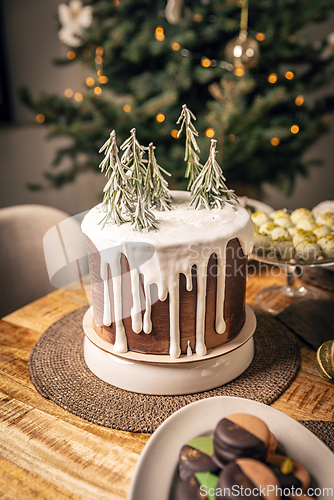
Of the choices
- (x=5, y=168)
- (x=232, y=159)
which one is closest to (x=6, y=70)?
(x=5, y=168)

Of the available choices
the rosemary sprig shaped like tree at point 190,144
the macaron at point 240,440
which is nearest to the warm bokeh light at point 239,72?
the rosemary sprig shaped like tree at point 190,144

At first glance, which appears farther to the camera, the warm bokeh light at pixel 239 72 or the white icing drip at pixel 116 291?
the warm bokeh light at pixel 239 72

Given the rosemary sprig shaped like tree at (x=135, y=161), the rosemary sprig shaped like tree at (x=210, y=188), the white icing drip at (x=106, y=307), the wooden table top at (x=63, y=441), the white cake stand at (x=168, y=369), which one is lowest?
the wooden table top at (x=63, y=441)

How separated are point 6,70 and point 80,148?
1.45 metres

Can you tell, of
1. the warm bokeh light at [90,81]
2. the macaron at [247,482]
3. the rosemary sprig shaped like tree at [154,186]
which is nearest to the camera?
the macaron at [247,482]

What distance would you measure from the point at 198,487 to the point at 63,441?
11.6 inches

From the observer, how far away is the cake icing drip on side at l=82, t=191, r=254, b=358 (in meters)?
0.69

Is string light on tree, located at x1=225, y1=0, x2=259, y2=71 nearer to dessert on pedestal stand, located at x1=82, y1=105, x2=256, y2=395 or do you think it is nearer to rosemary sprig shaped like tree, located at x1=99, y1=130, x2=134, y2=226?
dessert on pedestal stand, located at x1=82, y1=105, x2=256, y2=395

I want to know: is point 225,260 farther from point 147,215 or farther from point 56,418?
point 56,418

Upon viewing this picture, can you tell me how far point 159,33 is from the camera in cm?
190

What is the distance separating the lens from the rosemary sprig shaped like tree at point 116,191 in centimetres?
73

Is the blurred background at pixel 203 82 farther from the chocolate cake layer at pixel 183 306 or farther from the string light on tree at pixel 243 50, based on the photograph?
the chocolate cake layer at pixel 183 306

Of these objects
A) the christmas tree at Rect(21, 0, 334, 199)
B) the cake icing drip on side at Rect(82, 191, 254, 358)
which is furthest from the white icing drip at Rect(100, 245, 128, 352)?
the christmas tree at Rect(21, 0, 334, 199)

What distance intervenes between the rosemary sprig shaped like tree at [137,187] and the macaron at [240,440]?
0.37 m
